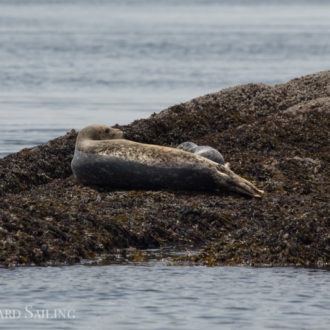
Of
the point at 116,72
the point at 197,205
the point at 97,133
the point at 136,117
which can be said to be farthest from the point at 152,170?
the point at 116,72

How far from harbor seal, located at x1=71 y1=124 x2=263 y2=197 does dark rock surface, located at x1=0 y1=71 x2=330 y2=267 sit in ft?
0.56

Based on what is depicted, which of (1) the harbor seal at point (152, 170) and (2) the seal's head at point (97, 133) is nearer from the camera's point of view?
(1) the harbor seal at point (152, 170)

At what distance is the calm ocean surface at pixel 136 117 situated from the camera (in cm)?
663

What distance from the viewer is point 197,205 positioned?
1030 centimetres

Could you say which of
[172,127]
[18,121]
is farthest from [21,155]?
[18,121]

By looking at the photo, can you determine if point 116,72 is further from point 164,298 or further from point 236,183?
point 164,298

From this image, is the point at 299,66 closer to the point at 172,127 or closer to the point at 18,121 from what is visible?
the point at 18,121

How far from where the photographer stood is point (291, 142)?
13.1 meters

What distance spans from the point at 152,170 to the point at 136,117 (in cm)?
1404

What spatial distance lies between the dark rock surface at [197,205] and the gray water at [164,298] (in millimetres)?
483

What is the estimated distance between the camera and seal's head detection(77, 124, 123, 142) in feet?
38.5

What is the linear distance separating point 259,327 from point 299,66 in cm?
4173

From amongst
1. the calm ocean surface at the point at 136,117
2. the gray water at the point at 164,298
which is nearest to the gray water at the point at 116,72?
the calm ocean surface at the point at 136,117

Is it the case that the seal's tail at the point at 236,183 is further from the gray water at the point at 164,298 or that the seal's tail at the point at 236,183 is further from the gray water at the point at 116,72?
the gray water at the point at 116,72
